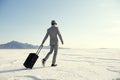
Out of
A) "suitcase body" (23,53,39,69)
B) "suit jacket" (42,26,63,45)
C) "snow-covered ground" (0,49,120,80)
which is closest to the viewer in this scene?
"snow-covered ground" (0,49,120,80)

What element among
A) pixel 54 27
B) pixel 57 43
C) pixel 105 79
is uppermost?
pixel 54 27

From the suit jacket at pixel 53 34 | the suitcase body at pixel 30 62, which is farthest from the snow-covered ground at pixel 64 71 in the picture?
the suit jacket at pixel 53 34

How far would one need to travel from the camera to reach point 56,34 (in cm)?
912

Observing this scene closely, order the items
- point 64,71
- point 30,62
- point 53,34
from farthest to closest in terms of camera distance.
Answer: point 53,34, point 30,62, point 64,71

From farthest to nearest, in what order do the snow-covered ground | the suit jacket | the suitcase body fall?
1. the suit jacket
2. the suitcase body
3. the snow-covered ground

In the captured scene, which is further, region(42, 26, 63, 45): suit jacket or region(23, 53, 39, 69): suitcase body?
region(42, 26, 63, 45): suit jacket

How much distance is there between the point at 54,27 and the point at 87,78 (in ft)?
12.3

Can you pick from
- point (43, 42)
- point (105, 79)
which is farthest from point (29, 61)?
point (105, 79)

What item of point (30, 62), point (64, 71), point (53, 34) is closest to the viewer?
point (64, 71)

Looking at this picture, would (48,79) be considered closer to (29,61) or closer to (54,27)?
(29,61)

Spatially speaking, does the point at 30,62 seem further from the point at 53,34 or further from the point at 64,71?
the point at 64,71

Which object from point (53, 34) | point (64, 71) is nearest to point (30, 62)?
point (53, 34)

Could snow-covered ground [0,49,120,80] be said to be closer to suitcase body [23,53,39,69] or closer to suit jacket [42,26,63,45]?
suitcase body [23,53,39,69]

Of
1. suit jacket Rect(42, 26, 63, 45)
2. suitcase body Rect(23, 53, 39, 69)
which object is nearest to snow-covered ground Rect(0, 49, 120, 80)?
suitcase body Rect(23, 53, 39, 69)
